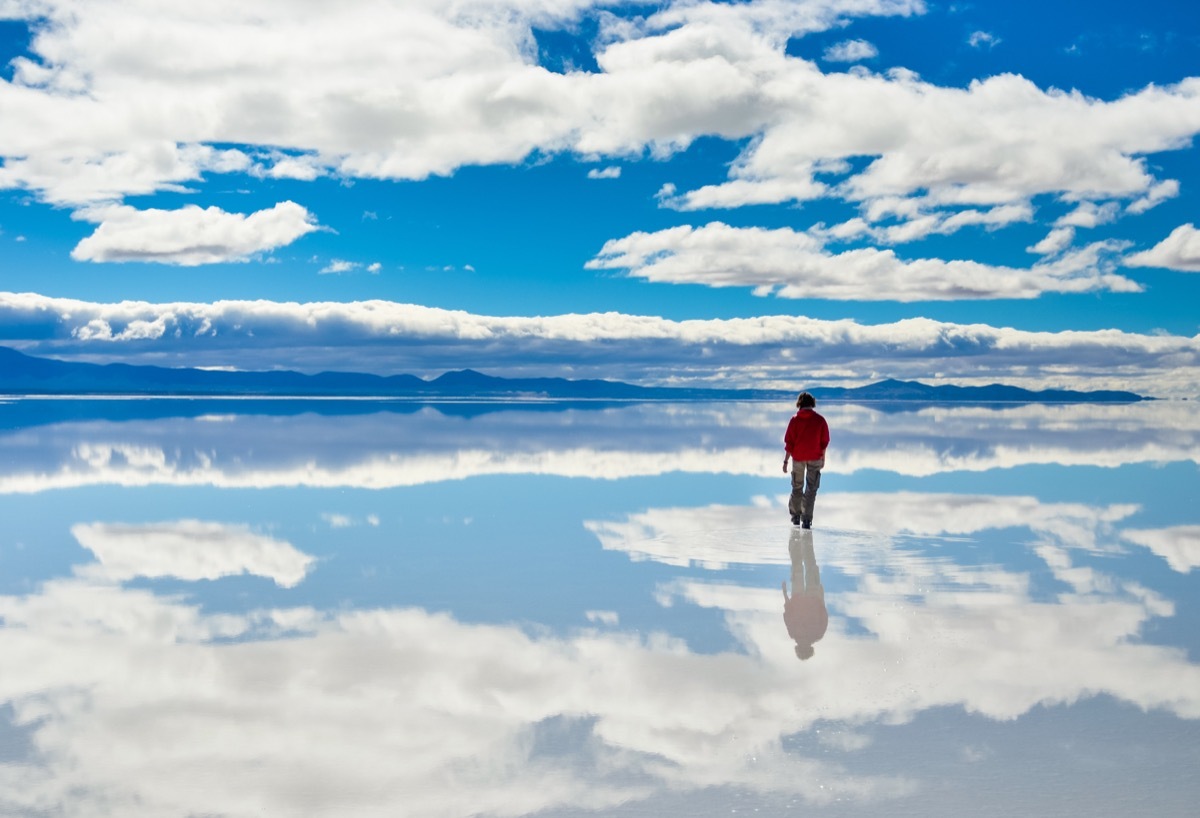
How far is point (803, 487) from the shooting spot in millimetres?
16312

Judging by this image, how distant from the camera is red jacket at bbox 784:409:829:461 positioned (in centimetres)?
1619

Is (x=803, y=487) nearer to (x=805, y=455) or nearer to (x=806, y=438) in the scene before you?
(x=805, y=455)

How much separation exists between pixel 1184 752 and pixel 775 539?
28.0ft

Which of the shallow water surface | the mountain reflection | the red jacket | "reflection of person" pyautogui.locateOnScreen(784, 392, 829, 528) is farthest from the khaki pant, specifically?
the mountain reflection

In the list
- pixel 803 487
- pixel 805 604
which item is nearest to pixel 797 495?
pixel 803 487

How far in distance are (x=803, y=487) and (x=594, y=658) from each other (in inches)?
334

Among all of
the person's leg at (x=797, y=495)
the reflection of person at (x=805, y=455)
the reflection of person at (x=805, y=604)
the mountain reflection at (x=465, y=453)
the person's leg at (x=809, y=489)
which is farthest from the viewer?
the mountain reflection at (x=465, y=453)

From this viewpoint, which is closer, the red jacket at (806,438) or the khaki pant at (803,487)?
the khaki pant at (803,487)

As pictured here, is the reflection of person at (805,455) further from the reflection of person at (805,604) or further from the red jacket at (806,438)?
the reflection of person at (805,604)

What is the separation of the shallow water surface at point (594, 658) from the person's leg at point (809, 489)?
1.23 ft

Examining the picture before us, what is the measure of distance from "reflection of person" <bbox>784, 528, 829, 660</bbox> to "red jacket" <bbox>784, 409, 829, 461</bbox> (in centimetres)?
224

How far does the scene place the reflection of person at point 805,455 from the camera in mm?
15898

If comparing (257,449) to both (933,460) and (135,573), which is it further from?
(135,573)

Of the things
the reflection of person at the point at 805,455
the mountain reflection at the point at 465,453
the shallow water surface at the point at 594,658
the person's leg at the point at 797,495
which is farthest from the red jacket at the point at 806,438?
the mountain reflection at the point at 465,453
